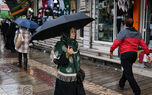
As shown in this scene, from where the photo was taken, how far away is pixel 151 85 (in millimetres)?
5895

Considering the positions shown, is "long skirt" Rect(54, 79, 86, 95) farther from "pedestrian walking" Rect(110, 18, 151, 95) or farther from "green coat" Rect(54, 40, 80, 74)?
→ "pedestrian walking" Rect(110, 18, 151, 95)

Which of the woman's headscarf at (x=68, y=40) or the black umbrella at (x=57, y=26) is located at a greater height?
the black umbrella at (x=57, y=26)

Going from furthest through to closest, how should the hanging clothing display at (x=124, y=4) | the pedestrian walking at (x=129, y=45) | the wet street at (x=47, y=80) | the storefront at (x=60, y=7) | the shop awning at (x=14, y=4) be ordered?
the shop awning at (x=14, y=4), the storefront at (x=60, y=7), the hanging clothing display at (x=124, y=4), the wet street at (x=47, y=80), the pedestrian walking at (x=129, y=45)

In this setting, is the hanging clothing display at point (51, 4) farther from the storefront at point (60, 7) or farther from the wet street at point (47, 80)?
the wet street at point (47, 80)

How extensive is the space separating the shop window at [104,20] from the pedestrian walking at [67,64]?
537 cm

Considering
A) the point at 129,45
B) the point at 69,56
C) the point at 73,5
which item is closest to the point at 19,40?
the point at 73,5

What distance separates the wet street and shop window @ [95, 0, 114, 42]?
127 cm

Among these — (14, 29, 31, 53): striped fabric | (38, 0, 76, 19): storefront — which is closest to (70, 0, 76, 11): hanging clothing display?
(38, 0, 76, 19): storefront

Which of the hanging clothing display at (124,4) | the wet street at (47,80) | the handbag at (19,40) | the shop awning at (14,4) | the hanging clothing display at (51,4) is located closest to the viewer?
the wet street at (47,80)

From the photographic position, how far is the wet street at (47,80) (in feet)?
18.0

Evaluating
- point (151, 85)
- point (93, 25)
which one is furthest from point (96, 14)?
point (151, 85)

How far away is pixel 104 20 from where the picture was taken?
913 cm

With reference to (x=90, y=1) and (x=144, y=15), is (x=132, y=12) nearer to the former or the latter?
(x=144, y=15)

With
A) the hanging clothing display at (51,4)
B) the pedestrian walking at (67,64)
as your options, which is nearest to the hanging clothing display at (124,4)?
the pedestrian walking at (67,64)
